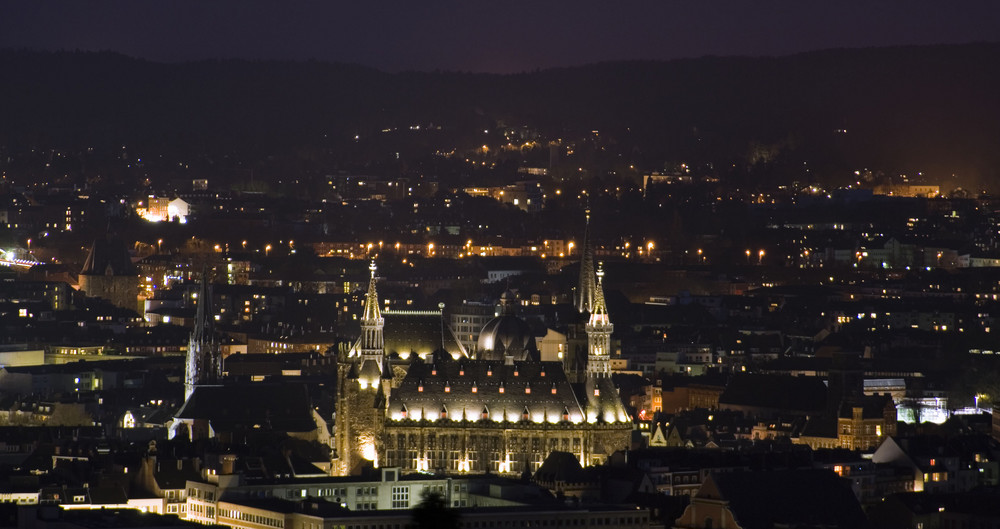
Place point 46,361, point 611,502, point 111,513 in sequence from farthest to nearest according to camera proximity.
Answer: point 46,361
point 611,502
point 111,513

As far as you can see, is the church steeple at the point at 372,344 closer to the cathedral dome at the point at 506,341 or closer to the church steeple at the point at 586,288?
the cathedral dome at the point at 506,341

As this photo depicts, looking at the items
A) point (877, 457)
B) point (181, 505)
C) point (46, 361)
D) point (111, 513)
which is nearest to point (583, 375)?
point (877, 457)

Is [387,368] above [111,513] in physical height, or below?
above

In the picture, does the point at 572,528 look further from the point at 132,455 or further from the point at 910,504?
the point at 132,455

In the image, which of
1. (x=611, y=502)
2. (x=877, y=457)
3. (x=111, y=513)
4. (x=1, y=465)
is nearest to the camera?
(x=111, y=513)

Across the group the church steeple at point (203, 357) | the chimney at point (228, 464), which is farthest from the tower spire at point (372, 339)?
the church steeple at point (203, 357)

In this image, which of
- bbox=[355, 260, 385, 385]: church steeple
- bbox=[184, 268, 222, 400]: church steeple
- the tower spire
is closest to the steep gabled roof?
bbox=[355, 260, 385, 385]: church steeple
